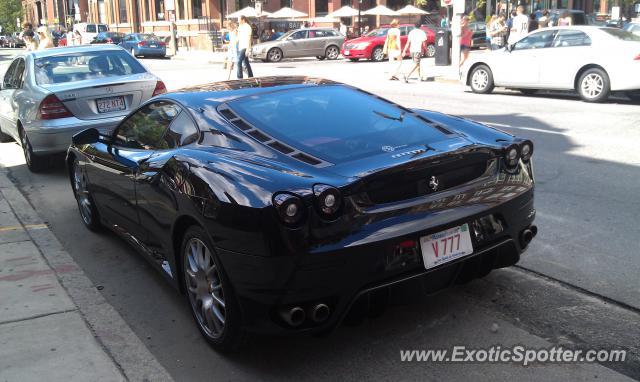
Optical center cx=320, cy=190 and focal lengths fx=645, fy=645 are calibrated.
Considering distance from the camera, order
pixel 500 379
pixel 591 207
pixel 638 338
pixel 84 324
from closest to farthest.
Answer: pixel 500 379 → pixel 638 338 → pixel 84 324 → pixel 591 207

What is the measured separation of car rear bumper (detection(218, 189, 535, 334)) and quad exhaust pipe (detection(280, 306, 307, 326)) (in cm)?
2

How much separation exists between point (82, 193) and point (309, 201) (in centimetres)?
366

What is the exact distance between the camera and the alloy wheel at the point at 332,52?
3312 centimetres

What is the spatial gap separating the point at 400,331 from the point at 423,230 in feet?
2.71

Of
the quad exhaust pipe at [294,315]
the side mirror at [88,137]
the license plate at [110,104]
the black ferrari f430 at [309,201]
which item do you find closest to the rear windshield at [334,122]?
the black ferrari f430 at [309,201]

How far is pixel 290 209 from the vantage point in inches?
121

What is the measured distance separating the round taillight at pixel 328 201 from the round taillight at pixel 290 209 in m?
0.09

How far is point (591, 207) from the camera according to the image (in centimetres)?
603

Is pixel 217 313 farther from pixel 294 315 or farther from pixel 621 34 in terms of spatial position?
pixel 621 34

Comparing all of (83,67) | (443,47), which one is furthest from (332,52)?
(83,67)

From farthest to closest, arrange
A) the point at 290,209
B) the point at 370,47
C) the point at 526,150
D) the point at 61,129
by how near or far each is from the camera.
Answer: the point at 370,47 → the point at 61,129 → the point at 526,150 → the point at 290,209

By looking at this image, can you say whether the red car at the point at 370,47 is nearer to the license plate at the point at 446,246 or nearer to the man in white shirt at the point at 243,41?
the man in white shirt at the point at 243,41

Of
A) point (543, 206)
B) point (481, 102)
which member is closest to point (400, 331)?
point (543, 206)

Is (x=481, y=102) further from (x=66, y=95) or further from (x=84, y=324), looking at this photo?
(x=84, y=324)
